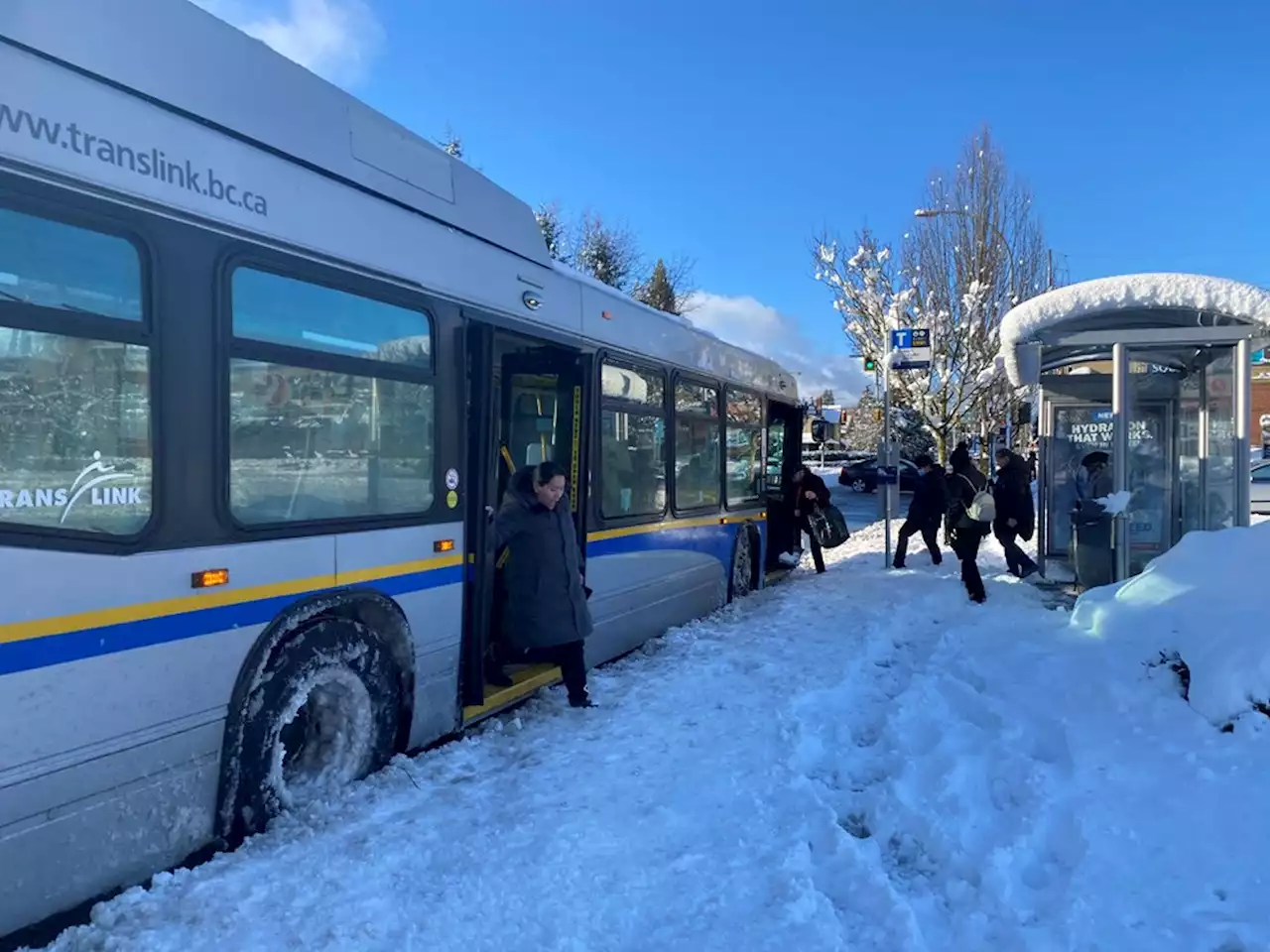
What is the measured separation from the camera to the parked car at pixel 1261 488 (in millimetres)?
20328

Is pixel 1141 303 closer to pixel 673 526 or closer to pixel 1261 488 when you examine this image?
pixel 673 526

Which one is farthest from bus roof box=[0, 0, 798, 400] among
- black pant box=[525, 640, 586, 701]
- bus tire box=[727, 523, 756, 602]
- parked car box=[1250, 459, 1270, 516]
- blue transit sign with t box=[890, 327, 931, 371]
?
parked car box=[1250, 459, 1270, 516]

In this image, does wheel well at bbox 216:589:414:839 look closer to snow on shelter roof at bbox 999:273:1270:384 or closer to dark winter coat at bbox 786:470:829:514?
snow on shelter roof at bbox 999:273:1270:384

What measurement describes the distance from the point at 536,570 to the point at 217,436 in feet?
8.03

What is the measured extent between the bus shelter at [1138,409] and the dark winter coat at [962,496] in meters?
0.99

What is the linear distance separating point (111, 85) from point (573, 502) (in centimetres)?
391

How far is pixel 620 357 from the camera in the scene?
24.1ft

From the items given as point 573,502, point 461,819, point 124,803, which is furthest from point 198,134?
point 573,502

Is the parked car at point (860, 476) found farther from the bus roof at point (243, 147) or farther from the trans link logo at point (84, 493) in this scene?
the trans link logo at point (84, 493)

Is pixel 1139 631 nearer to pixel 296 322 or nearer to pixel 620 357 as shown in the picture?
pixel 620 357

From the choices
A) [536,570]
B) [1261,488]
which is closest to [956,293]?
[1261,488]

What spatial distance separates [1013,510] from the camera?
39.2 feet

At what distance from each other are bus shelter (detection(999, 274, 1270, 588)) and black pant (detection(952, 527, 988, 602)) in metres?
1.16

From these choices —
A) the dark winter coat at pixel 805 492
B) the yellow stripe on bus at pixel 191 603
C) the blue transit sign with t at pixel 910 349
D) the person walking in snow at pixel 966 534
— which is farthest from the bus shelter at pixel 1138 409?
the yellow stripe on bus at pixel 191 603
